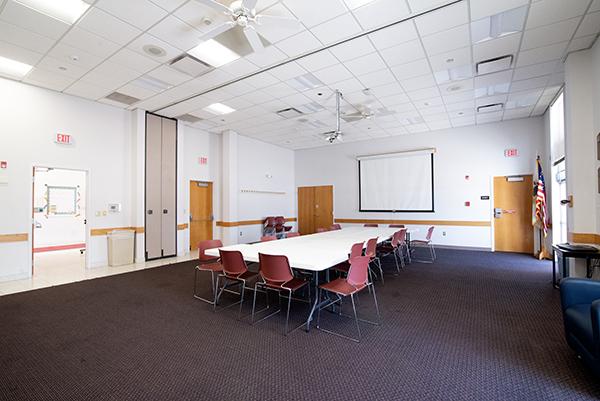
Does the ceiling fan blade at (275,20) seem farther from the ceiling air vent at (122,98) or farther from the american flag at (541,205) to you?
the american flag at (541,205)

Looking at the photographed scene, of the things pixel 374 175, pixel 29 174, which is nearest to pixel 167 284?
pixel 29 174

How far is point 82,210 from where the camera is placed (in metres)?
9.38

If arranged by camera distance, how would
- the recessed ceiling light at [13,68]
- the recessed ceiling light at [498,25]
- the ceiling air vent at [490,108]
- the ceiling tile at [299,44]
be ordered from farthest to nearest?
the ceiling air vent at [490,108]
the recessed ceiling light at [13,68]
the ceiling tile at [299,44]
the recessed ceiling light at [498,25]

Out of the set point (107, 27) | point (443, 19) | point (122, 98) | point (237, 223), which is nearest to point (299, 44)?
point (443, 19)

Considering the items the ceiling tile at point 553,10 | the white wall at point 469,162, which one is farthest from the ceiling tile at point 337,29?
the white wall at point 469,162

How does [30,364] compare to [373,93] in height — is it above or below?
below

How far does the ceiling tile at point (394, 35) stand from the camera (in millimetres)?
3586

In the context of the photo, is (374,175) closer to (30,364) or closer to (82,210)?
(30,364)

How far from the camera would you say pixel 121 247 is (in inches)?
243

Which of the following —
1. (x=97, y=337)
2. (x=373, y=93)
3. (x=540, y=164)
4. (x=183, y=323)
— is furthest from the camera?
(x=540, y=164)

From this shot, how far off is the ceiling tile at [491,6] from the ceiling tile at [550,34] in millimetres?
702

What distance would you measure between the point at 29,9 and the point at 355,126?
661 centimetres

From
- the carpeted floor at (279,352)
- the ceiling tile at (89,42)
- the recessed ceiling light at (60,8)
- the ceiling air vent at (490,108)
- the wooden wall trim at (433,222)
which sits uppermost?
the recessed ceiling light at (60,8)

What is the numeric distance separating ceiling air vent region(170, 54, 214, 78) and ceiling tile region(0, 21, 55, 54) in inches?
62.5
